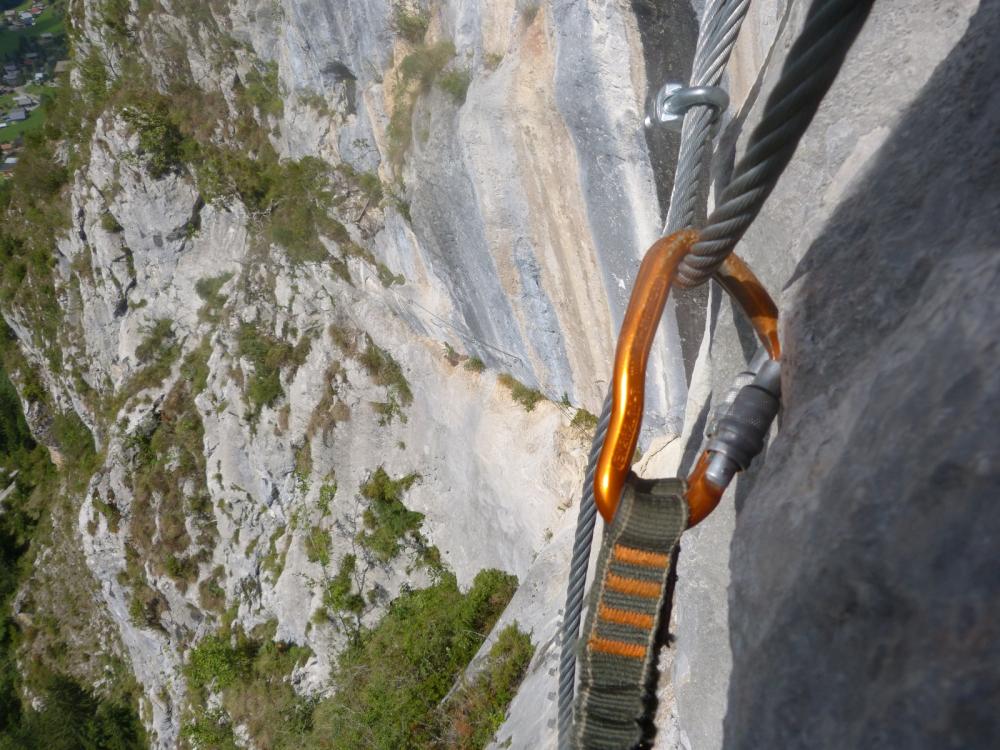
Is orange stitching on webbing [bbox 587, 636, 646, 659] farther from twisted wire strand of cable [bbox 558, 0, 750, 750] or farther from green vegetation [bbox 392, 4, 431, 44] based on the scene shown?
green vegetation [bbox 392, 4, 431, 44]

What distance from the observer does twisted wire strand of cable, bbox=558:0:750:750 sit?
5.05 feet

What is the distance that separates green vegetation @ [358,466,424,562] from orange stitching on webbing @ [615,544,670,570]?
7.58 m

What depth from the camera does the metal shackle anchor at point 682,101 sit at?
5.45ft

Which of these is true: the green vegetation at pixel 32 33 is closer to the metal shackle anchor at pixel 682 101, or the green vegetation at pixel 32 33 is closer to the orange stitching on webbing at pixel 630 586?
the metal shackle anchor at pixel 682 101

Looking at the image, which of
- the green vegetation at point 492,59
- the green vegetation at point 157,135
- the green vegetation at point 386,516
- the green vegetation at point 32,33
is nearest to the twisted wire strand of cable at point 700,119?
the green vegetation at point 492,59

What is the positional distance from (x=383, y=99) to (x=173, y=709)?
11.6 metres

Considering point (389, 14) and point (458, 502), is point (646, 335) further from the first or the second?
point (458, 502)

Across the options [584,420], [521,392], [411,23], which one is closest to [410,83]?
[411,23]

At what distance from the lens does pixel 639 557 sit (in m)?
1.27

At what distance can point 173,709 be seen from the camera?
1148cm

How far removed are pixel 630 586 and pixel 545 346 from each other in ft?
15.5

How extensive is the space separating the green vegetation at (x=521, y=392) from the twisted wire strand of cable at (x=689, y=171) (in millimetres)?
4925

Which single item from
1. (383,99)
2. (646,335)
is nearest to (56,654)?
(383,99)

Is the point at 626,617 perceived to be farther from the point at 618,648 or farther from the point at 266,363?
the point at 266,363
